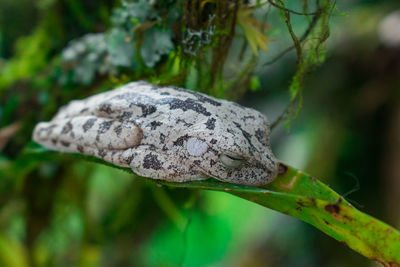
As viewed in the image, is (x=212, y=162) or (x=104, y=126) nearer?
(x=212, y=162)

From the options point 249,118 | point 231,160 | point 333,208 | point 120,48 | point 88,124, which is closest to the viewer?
point 333,208

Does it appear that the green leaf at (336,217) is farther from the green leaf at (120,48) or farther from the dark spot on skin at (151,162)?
the green leaf at (120,48)

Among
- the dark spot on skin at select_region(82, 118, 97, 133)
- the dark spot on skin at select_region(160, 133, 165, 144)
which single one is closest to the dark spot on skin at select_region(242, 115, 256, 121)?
the dark spot on skin at select_region(160, 133, 165, 144)

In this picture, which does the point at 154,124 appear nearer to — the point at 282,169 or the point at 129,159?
the point at 129,159

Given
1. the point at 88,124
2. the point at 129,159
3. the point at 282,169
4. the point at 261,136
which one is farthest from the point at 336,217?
the point at 88,124

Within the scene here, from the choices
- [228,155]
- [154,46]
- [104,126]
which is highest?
[154,46]

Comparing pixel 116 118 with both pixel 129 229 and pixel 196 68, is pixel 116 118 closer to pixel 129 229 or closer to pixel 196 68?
pixel 196 68

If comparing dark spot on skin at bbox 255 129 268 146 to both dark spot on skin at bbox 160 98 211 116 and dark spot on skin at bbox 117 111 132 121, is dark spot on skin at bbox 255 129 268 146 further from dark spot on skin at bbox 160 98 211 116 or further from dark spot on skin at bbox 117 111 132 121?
dark spot on skin at bbox 117 111 132 121

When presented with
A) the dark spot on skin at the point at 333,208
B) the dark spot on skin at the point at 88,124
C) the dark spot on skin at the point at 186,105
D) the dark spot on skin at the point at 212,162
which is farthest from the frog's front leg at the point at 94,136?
the dark spot on skin at the point at 333,208
